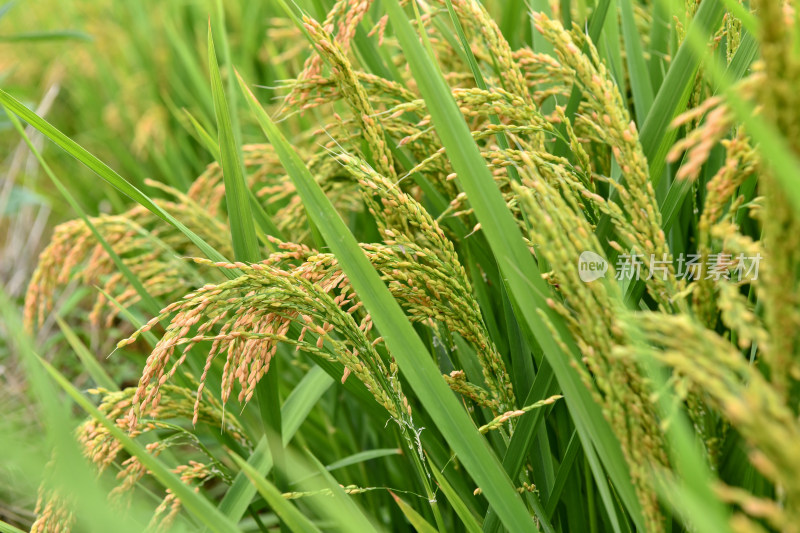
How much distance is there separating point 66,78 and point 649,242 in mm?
3648

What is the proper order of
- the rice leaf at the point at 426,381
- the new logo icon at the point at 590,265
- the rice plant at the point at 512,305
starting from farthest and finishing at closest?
the rice leaf at the point at 426,381 < the new logo icon at the point at 590,265 < the rice plant at the point at 512,305

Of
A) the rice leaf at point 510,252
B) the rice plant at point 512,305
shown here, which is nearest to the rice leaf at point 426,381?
the rice plant at point 512,305

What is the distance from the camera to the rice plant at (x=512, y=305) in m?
0.53

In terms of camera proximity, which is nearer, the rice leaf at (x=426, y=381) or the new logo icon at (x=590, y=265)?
the new logo icon at (x=590, y=265)

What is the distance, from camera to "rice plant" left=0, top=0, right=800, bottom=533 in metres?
0.53

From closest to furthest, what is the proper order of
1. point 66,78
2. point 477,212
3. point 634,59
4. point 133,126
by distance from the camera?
point 477,212
point 634,59
point 133,126
point 66,78

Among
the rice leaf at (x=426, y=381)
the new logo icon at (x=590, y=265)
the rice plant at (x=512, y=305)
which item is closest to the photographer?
the rice plant at (x=512, y=305)

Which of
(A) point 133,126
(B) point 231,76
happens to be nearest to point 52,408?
(B) point 231,76

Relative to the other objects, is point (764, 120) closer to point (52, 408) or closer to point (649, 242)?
point (649, 242)

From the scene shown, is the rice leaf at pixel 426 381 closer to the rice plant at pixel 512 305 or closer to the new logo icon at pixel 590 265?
the rice plant at pixel 512 305

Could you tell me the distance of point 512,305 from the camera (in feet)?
3.10

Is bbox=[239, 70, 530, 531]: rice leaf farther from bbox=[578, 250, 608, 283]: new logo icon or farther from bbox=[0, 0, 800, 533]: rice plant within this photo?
bbox=[578, 250, 608, 283]: new logo icon

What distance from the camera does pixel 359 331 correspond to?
85cm

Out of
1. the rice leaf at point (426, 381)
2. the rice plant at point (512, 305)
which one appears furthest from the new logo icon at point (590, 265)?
the rice leaf at point (426, 381)
